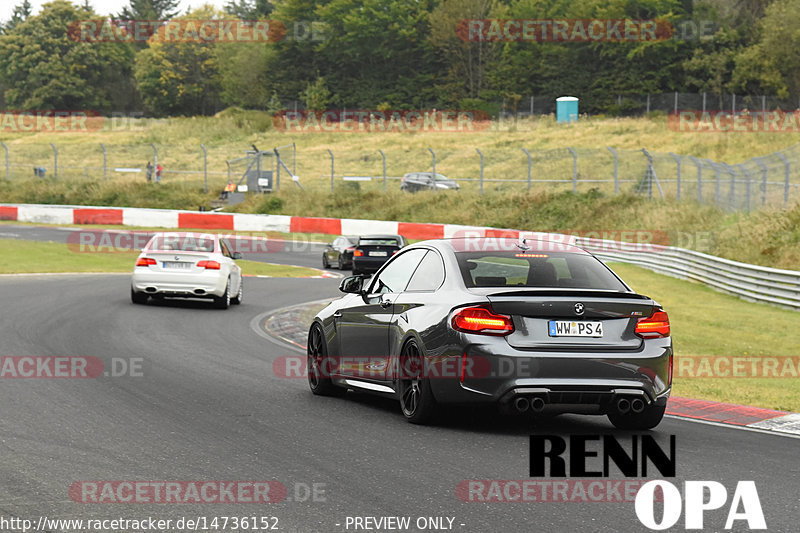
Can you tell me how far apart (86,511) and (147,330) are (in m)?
10.6

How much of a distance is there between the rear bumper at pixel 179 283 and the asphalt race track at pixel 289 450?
6.85m

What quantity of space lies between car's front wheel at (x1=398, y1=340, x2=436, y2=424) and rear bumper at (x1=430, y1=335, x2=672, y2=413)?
1.13 feet

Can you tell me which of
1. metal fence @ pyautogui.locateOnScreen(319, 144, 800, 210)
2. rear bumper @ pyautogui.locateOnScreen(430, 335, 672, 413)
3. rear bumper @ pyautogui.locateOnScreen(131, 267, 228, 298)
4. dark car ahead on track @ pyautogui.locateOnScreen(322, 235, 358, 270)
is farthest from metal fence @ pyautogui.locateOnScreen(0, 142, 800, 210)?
rear bumper @ pyautogui.locateOnScreen(430, 335, 672, 413)

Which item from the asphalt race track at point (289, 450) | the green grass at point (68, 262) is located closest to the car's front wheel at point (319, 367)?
the asphalt race track at point (289, 450)

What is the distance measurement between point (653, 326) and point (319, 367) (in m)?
3.51

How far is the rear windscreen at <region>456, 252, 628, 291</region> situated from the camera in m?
8.74

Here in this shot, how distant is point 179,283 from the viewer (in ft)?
65.8

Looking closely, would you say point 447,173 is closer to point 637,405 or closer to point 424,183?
point 424,183

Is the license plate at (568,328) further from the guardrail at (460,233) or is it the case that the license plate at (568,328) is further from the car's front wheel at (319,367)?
the guardrail at (460,233)

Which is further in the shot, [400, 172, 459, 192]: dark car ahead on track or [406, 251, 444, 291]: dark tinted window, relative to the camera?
[400, 172, 459, 192]: dark car ahead on track

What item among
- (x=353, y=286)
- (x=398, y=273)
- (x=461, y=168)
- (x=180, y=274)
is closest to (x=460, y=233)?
(x=180, y=274)

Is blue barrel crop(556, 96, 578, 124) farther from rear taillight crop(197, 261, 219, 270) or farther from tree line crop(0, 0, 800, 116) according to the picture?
rear taillight crop(197, 261, 219, 270)

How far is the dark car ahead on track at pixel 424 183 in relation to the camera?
5125 centimetres

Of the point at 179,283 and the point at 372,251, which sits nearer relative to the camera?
the point at 179,283
